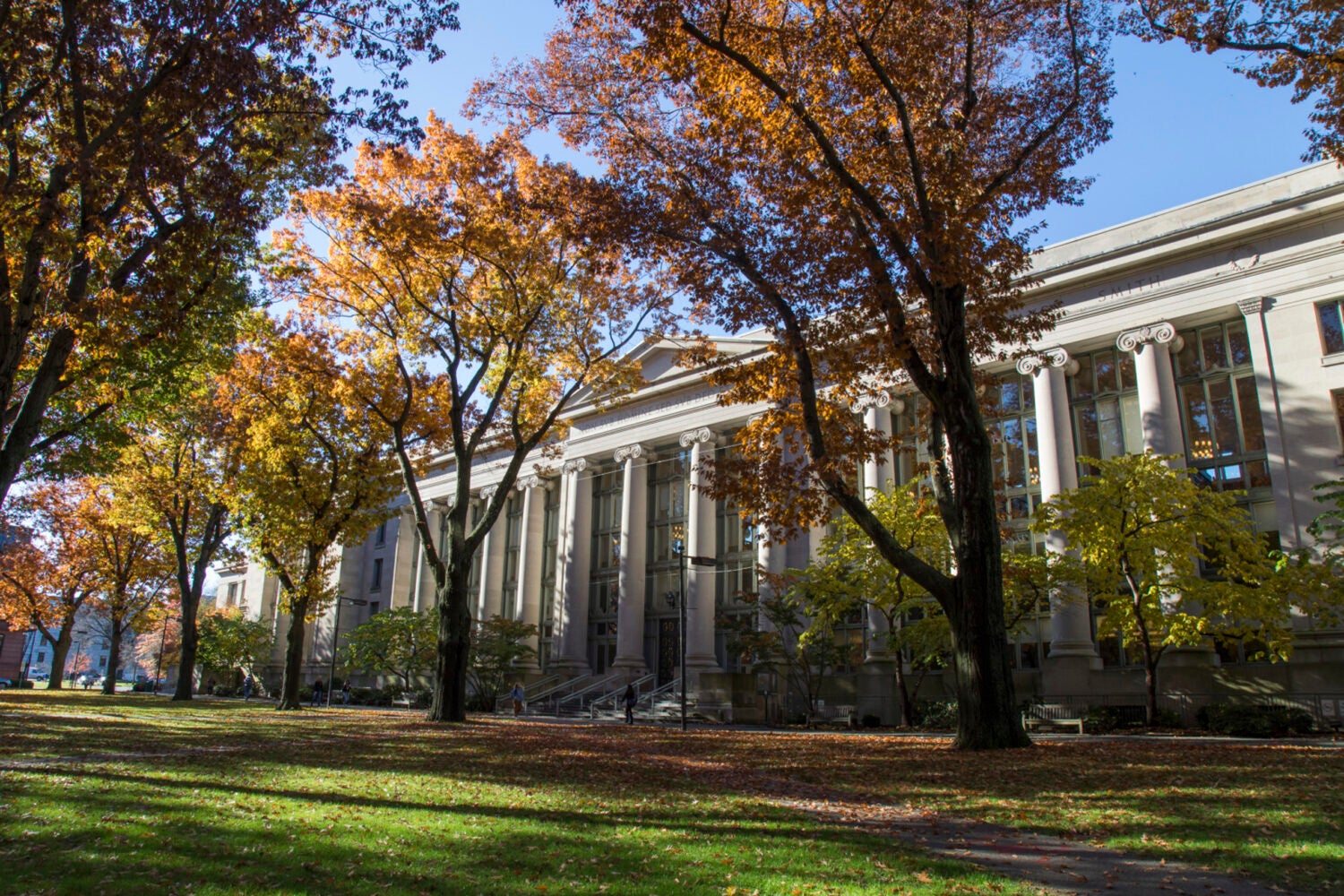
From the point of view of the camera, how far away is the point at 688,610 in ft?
127

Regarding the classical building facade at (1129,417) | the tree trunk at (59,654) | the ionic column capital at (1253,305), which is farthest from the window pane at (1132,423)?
the tree trunk at (59,654)

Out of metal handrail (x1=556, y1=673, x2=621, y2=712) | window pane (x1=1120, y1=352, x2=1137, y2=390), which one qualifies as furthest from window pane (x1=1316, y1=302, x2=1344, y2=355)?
metal handrail (x1=556, y1=673, x2=621, y2=712)

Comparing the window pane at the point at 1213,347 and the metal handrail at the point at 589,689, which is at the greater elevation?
the window pane at the point at 1213,347

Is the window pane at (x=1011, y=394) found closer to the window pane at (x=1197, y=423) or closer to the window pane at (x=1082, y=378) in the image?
the window pane at (x=1082, y=378)

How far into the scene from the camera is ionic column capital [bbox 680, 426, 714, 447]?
4072 centimetres

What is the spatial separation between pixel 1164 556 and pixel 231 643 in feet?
161

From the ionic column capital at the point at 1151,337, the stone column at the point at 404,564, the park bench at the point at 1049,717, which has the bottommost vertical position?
the park bench at the point at 1049,717

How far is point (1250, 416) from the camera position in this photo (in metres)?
27.8

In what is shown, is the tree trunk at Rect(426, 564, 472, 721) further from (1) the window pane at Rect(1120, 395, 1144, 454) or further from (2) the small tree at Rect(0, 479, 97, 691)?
(2) the small tree at Rect(0, 479, 97, 691)

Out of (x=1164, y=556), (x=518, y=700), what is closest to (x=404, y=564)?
(x=518, y=700)

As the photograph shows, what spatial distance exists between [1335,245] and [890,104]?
1831 cm

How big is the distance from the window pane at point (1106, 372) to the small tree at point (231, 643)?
48034 millimetres

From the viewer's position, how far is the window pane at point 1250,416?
90.5ft

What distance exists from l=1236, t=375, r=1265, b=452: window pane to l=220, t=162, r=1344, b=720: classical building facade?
54 mm
